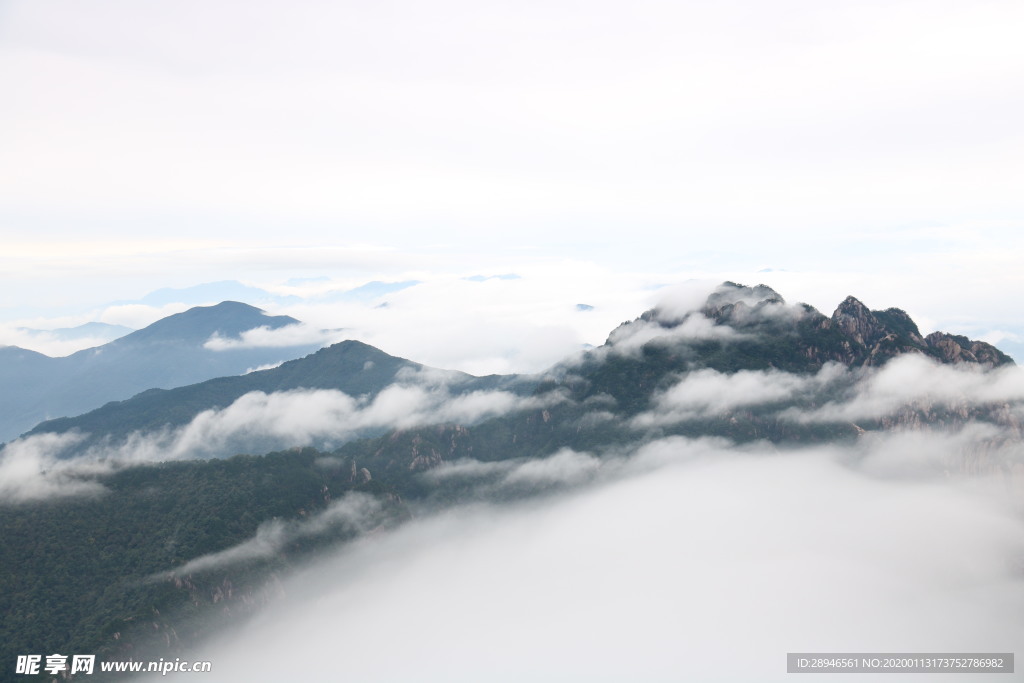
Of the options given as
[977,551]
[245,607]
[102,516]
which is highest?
[102,516]

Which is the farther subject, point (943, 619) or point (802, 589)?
point (802, 589)

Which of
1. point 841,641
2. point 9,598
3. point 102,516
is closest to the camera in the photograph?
point 9,598

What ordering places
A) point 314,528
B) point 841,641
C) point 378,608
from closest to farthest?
point 841,641
point 314,528
point 378,608

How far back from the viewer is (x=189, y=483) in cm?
17375

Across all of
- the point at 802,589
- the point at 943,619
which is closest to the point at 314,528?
the point at 802,589

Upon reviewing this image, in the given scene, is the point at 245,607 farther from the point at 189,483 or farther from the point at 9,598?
the point at 9,598

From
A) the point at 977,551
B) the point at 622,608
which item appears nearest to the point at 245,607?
the point at 622,608

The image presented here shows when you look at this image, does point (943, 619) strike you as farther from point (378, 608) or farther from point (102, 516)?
point (102, 516)

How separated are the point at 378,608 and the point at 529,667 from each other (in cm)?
5848

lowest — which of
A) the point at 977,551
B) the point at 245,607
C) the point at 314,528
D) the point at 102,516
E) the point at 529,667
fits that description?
the point at 529,667

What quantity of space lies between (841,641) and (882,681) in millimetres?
14362

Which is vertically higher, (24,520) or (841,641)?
(24,520)

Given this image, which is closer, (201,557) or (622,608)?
(201,557)

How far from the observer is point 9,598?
5172 inches
